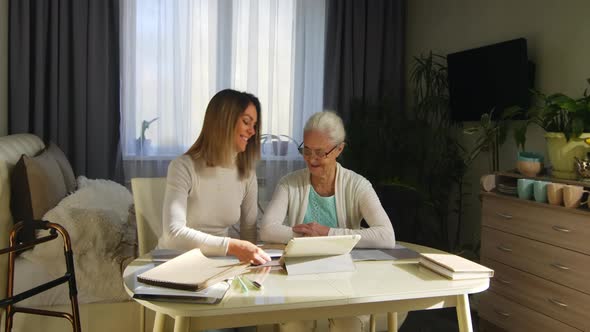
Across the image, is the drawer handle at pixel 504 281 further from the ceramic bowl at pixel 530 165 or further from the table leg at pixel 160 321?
the table leg at pixel 160 321

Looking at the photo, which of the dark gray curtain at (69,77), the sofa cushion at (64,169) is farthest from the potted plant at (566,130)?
the dark gray curtain at (69,77)

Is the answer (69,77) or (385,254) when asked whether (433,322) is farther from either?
(69,77)

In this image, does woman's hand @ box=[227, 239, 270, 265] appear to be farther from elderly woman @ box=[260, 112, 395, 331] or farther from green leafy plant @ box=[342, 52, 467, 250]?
green leafy plant @ box=[342, 52, 467, 250]

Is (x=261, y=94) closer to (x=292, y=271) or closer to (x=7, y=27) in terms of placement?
(x=7, y=27)

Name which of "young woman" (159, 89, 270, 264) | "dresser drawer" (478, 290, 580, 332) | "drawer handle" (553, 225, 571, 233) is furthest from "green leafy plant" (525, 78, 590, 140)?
"young woman" (159, 89, 270, 264)

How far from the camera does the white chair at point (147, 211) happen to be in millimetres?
1947

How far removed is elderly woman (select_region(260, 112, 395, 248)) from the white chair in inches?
19.9

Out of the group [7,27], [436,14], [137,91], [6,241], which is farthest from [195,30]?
[6,241]

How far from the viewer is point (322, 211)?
1.90 m

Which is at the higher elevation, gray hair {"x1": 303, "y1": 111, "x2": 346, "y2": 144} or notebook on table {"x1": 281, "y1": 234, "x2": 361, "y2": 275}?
gray hair {"x1": 303, "y1": 111, "x2": 346, "y2": 144}

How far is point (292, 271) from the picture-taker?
1.34 metres

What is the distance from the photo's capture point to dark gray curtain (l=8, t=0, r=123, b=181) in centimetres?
325

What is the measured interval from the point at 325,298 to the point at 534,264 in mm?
1588

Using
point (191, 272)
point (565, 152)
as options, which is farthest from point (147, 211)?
point (565, 152)
